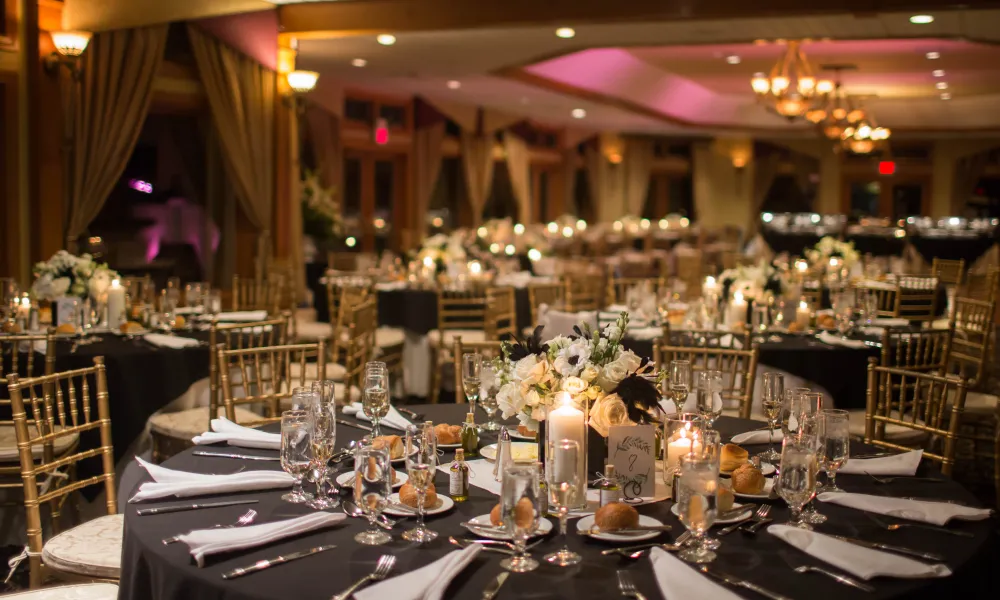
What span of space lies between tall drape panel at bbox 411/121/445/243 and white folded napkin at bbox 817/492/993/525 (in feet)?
42.5

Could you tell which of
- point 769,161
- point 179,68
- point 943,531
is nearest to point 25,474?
point 943,531

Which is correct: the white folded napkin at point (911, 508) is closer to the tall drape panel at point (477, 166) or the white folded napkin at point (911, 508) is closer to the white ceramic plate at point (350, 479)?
the white ceramic plate at point (350, 479)

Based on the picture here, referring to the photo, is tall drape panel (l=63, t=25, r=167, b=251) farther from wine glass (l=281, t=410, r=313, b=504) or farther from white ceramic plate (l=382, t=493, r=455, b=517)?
white ceramic plate (l=382, t=493, r=455, b=517)

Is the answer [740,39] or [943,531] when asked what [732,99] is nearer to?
[740,39]

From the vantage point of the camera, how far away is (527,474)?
2.02 m

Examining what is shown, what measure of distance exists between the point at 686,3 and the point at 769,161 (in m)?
17.8

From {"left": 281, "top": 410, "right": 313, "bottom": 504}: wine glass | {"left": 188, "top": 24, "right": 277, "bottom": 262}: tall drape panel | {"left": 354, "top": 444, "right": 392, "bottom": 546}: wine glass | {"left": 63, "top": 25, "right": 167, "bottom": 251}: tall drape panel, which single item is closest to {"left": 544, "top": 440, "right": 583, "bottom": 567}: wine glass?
{"left": 354, "top": 444, "right": 392, "bottom": 546}: wine glass

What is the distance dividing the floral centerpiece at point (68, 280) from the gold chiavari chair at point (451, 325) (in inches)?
97.7

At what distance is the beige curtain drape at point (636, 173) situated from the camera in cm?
2362

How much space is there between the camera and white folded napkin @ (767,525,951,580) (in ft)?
6.82

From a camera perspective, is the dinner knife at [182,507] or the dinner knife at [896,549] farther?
the dinner knife at [182,507]

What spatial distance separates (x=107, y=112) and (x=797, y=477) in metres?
6.88

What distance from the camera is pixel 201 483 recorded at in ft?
8.50

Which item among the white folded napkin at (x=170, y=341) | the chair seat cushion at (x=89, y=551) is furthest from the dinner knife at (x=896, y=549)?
the white folded napkin at (x=170, y=341)
